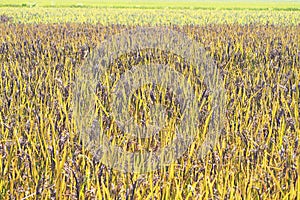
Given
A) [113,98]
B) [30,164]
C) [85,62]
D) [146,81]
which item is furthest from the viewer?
[85,62]

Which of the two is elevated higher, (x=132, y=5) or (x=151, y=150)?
(x=151, y=150)

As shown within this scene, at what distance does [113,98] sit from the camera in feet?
10.5

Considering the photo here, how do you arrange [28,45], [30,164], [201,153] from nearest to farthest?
[30,164] → [201,153] → [28,45]

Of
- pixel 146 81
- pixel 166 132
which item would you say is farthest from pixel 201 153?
pixel 146 81

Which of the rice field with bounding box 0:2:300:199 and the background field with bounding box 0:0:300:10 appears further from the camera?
the background field with bounding box 0:0:300:10

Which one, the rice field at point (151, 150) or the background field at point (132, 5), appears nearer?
the rice field at point (151, 150)

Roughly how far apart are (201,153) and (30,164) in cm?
73

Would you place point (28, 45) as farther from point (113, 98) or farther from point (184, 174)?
point (184, 174)

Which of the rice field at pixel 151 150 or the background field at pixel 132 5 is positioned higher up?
the rice field at pixel 151 150

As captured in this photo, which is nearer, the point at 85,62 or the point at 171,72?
the point at 171,72

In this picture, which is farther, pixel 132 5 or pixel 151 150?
pixel 132 5

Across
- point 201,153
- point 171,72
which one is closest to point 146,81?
point 171,72

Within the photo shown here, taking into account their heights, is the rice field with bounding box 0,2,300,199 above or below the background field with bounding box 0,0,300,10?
above

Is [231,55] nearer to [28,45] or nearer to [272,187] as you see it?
[28,45]
